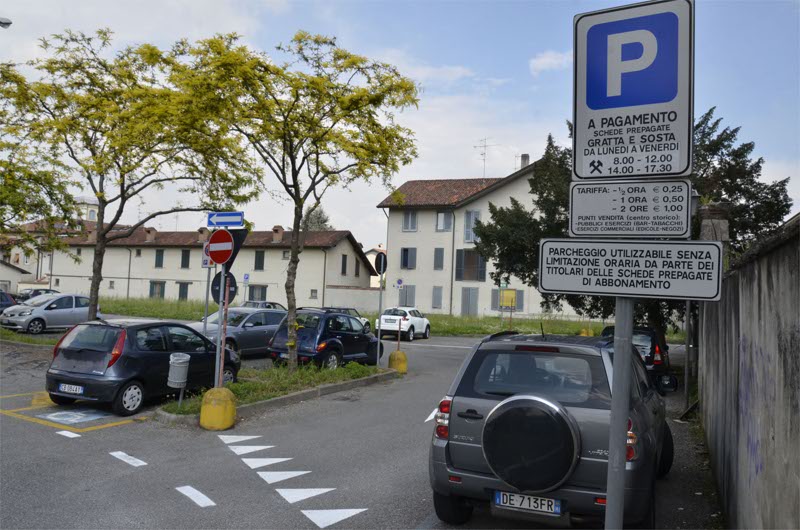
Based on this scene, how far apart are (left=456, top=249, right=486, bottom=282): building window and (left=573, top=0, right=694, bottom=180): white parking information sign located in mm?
42620

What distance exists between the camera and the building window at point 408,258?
47688 millimetres

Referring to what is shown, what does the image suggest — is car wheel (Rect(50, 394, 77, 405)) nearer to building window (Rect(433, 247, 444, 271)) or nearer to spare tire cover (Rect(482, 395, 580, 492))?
spare tire cover (Rect(482, 395, 580, 492))

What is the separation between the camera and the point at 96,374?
9852 millimetres

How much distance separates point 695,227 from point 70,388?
48.7ft

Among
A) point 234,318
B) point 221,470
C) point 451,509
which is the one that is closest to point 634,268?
point 451,509

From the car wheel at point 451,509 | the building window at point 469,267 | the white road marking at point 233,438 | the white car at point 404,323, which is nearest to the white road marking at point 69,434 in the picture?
the white road marking at point 233,438

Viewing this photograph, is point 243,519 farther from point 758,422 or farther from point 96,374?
point 96,374

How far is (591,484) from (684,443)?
5.55m

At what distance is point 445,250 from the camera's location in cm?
4678

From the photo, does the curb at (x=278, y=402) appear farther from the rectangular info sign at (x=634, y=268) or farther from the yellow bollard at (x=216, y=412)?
the rectangular info sign at (x=634, y=268)

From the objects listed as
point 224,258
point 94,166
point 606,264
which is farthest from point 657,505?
point 94,166

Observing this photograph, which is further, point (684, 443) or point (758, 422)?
point (684, 443)

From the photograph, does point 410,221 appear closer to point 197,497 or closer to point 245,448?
point 245,448

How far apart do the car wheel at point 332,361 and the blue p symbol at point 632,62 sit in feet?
40.7
